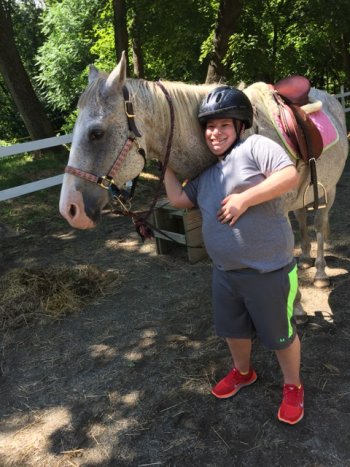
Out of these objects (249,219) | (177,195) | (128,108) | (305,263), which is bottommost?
(305,263)

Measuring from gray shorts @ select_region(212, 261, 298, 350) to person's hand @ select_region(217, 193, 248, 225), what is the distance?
1.03ft

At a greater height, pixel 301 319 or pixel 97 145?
pixel 97 145

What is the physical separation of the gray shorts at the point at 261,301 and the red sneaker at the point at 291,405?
397 millimetres

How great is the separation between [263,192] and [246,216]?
178mm

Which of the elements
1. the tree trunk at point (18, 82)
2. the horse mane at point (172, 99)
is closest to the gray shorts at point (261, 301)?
the horse mane at point (172, 99)

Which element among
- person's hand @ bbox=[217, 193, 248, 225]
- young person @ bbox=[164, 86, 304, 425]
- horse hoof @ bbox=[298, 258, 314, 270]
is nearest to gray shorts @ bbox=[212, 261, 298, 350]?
young person @ bbox=[164, 86, 304, 425]

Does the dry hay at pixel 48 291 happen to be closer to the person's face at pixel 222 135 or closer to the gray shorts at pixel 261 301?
the gray shorts at pixel 261 301

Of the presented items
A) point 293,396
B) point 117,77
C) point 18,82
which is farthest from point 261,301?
point 18,82

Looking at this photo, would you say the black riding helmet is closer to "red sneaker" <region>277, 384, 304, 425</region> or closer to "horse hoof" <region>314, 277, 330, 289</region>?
"red sneaker" <region>277, 384, 304, 425</region>

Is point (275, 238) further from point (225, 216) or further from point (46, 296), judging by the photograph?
point (46, 296)

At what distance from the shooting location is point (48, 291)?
431 cm

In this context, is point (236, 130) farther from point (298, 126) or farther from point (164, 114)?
point (298, 126)

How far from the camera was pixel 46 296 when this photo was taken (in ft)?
14.0

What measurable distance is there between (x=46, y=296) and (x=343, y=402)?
2.99 metres
